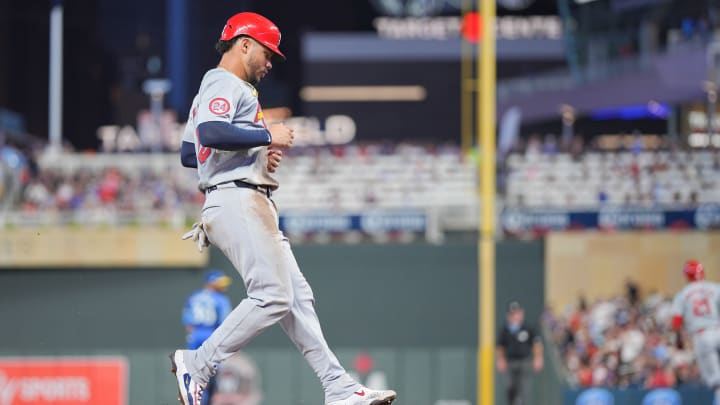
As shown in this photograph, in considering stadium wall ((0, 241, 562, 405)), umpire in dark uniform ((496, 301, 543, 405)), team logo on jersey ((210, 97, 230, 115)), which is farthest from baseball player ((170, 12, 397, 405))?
stadium wall ((0, 241, 562, 405))

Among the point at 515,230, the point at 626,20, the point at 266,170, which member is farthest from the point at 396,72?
the point at 266,170

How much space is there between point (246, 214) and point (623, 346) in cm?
1071

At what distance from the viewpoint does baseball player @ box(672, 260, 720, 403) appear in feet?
37.4

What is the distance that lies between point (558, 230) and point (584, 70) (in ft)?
57.6

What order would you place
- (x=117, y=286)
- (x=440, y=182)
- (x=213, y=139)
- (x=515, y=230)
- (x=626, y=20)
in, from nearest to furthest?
(x=213, y=139)
(x=117, y=286)
(x=515, y=230)
(x=440, y=182)
(x=626, y=20)

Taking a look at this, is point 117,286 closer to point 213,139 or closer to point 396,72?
point 213,139

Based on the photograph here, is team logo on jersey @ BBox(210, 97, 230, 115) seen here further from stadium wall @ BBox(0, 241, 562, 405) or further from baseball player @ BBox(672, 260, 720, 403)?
stadium wall @ BBox(0, 241, 562, 405)

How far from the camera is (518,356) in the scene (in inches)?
568

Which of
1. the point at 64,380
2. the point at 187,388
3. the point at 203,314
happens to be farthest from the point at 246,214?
the point at 64,380

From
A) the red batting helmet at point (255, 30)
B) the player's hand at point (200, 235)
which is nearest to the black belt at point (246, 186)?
the player's hand at point (200, 235)

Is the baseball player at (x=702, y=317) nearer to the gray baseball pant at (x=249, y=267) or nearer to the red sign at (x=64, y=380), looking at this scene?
the red sign at (x=64, y=380)

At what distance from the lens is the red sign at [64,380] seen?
13.5 metres

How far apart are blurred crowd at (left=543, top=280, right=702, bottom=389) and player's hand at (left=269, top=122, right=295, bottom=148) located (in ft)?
27.9

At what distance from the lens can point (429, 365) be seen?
46.4ft
